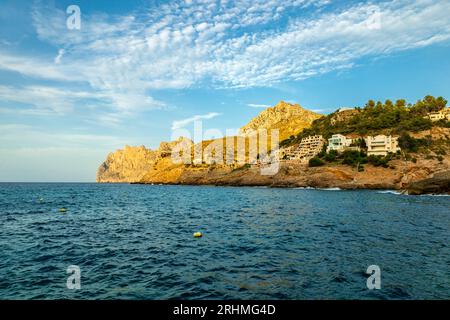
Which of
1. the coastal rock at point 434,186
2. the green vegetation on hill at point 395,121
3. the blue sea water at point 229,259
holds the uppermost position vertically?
the green vegetation on hill at point 395,121

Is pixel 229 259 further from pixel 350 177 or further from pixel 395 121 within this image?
pixel 395 121

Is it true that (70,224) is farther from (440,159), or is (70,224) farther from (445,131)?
(445,131)

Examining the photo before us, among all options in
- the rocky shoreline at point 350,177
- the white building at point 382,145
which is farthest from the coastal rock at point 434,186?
the white building at point 382,145

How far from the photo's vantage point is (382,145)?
14400cm

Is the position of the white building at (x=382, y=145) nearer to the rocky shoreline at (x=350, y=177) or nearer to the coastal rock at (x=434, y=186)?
the rocky shoreline at (x=350, y=177)

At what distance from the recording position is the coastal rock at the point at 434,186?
84.2 m

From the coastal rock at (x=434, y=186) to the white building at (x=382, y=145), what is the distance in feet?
182

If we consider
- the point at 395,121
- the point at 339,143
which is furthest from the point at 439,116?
the point at 339,143

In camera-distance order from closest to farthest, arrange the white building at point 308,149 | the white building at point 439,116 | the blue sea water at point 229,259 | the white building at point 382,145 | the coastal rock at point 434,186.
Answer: the blue sea water at point 229,259, the coastal rock at point 434,186, the white building at point 382,145, the white building at point 439,116, the white building at point 308,149

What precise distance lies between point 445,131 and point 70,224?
6712 inches

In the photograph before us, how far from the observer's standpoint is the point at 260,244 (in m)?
27.2

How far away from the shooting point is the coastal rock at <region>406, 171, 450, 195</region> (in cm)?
8425

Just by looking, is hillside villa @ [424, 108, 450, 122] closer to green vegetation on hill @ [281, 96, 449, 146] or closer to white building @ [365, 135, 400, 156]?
green vegetation on hill @ [281, 96, 449, 146]

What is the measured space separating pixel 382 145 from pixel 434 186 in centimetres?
6241
